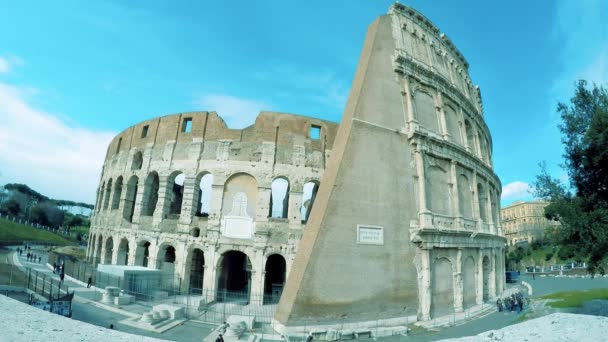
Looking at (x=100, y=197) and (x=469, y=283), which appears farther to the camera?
(x=100, y=197)

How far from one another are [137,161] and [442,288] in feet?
71.9

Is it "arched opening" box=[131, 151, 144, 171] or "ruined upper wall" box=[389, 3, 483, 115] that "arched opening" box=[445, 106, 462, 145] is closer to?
"ruined upper wall" box=[389, 3, 483, 115]

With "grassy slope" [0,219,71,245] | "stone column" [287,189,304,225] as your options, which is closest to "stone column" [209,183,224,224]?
"stone column" [287,189,304,225]

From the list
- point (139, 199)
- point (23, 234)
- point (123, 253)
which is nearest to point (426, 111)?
point (139, 199)

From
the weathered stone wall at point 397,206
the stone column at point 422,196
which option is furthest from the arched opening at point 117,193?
the stone column at point 422,196

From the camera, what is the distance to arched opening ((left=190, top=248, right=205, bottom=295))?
63.2ft

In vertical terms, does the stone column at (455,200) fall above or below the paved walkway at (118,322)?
above

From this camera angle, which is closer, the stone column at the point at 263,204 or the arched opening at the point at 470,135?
the stone column at the point at 263,204

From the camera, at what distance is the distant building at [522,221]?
63306mm

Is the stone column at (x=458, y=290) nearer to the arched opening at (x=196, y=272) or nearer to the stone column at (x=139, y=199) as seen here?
the arched opening at (x=196, y=272)

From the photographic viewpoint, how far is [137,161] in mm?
22812

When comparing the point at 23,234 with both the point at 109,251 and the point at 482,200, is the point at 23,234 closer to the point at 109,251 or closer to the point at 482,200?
the point at 109,251

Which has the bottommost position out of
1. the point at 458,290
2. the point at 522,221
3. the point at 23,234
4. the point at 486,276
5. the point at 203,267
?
the point at 23,234

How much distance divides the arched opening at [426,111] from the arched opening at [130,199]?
20.1m
